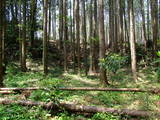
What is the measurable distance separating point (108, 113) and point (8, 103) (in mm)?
3291

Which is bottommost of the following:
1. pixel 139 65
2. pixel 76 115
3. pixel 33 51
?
pixel 76 115

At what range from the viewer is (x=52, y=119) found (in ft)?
18.5

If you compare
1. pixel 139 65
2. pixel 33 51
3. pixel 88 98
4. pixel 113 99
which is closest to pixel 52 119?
pixel 88 98

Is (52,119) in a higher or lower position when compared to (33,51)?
lower

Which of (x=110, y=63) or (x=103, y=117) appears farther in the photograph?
(x=110, y=63)

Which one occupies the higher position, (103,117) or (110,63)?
(110,63)

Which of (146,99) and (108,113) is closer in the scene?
(108,113)

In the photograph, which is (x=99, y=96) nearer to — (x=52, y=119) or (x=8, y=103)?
(x=52, y=119)

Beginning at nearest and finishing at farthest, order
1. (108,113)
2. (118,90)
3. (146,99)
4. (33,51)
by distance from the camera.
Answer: (108,113), (146,99), (118,90), (33,51)

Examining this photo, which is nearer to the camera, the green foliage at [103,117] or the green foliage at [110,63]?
the green foliage at [103,117]

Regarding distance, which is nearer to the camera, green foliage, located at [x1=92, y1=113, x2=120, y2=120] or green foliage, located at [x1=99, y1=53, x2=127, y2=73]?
green foliage, located at [x1=92, y1=113, x2=120, y2=120]

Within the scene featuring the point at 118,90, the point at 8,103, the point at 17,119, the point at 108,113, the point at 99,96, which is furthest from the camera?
the point at 118,90

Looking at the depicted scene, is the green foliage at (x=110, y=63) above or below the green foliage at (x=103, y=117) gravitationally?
above

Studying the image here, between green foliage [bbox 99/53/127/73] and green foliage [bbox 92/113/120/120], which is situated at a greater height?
green foliage [bbox 99/53/127/73]
